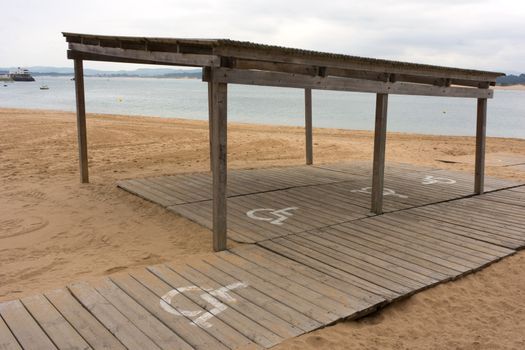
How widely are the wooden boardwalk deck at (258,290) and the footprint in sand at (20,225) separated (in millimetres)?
2317

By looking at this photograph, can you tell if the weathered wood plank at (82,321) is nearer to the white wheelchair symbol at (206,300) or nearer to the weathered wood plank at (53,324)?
the weathered wood plank at (53,324)

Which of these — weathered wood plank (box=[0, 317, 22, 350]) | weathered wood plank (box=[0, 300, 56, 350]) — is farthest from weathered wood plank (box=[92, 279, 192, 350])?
weathered wood plank (box=[0, 317, 22, 350])

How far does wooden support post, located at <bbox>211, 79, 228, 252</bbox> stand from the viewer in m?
4.59

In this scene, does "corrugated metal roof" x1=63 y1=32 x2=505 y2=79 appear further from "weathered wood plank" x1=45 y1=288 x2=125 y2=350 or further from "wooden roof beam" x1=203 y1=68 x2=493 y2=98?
"weathered wood plank" x1=45 y1=288 x2=125 y2=350

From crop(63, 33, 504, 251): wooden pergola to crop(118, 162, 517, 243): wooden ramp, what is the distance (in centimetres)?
66

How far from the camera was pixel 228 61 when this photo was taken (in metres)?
4.65

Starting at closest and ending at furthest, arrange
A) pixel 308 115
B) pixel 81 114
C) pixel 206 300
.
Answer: pixel 206 300 < pixel 81 114 < pixel 308 115

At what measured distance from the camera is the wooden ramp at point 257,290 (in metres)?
3.25

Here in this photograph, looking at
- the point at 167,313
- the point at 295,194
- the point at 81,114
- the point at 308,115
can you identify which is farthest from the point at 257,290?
the point at 308,115

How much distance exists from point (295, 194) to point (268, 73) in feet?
9.70

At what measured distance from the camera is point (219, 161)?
4.79 metres

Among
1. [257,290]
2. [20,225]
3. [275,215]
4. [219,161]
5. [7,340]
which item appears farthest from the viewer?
[275,215]

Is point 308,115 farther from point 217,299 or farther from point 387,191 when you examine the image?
point 217,299

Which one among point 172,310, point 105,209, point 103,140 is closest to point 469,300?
point 172,310
